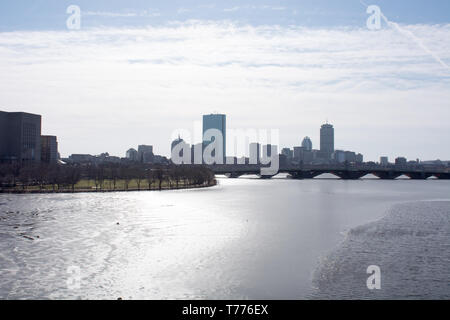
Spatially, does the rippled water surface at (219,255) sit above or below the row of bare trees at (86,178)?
below

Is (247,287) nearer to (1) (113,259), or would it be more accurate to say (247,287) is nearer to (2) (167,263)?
(2) (167,263)

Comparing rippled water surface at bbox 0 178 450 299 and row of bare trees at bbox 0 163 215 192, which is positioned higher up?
row of bare trees at bbox 0 163 215 192

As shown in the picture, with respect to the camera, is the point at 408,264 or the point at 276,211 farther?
the point at 276,211

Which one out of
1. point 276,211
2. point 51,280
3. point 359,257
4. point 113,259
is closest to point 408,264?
point 359,257

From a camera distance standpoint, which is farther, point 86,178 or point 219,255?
point 86,178

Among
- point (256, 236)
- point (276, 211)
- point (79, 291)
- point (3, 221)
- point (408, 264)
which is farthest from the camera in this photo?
point (276, 211)

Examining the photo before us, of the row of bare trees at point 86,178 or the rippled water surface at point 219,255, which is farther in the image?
the row of bare trees at point 86,178

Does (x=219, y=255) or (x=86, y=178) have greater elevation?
(x=86, y=178)

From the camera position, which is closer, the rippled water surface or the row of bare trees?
the rippled water surface
